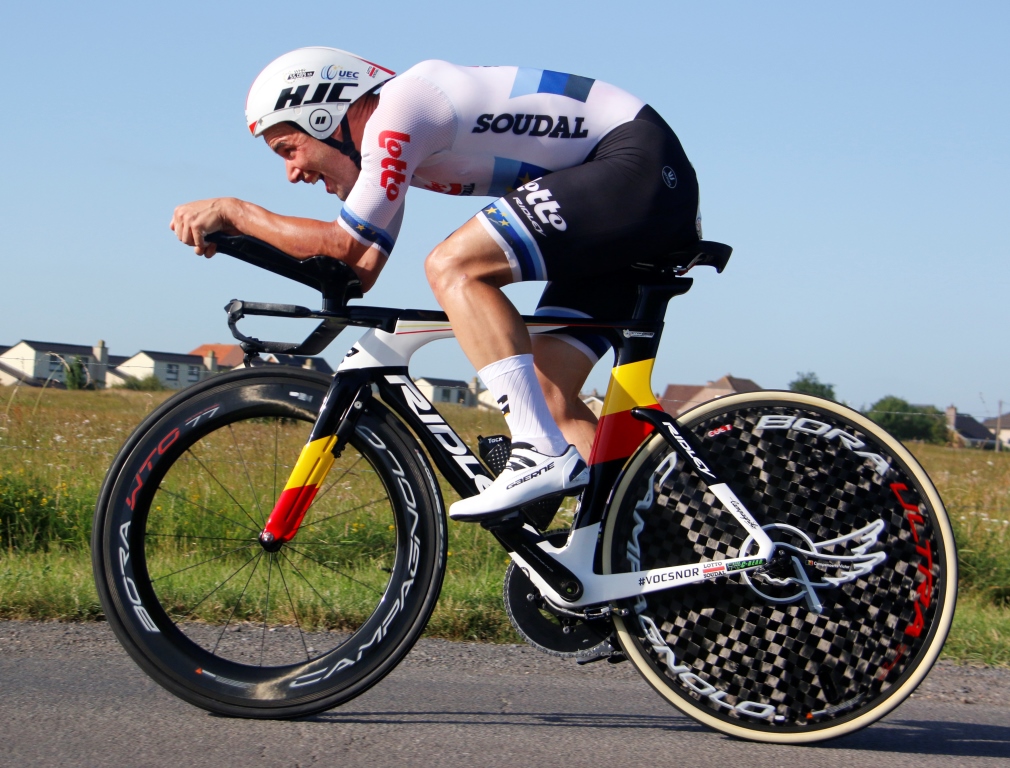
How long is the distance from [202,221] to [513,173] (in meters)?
0.88

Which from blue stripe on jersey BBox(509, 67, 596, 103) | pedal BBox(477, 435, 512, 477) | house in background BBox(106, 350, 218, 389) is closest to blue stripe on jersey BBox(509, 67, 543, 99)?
blue stripe on jersey BBox(509, 67, 596, 103)

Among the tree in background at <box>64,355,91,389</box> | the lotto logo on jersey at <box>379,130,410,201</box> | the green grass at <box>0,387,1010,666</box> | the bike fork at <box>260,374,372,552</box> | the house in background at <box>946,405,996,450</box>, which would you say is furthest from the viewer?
the house in background at <box>946,405,996,450</box>

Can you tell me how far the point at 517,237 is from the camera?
8.45 ft

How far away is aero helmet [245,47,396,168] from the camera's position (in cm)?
262

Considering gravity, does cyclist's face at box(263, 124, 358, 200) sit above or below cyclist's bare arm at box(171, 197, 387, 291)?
above

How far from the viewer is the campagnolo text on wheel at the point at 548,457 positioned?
259 cm

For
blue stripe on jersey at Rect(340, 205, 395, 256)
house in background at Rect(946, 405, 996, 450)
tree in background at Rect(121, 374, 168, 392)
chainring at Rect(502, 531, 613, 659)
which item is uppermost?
house in background at Rect(946, 405, 996, 450)

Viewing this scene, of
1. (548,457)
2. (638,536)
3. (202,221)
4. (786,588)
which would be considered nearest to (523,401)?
(548,457)

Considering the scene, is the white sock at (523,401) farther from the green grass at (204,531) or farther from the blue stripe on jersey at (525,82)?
the blue stripe on jersey at (525,82)

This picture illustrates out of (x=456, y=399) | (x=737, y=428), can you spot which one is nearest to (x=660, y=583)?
(x=737, y=428)

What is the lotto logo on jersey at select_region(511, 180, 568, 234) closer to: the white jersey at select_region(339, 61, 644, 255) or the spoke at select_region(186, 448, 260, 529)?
the white jersey at select_region(339, 61, 644, 255)

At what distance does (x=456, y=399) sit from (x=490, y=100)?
522cm

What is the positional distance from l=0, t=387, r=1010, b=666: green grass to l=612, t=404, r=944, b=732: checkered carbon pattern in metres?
1.04

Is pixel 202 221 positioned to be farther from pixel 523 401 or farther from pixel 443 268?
pixel 523 401
